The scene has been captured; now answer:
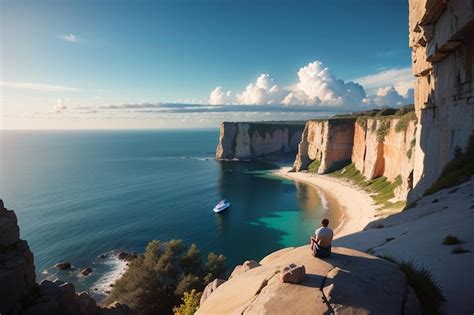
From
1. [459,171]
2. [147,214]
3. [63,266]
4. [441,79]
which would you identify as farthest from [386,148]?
[63,266]

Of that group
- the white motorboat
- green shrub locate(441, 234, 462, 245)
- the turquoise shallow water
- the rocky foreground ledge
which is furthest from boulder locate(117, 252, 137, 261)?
green shrub locate(441, 234, 462, 245)

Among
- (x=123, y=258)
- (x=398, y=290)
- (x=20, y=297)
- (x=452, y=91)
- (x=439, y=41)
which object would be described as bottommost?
(x=123, y=258)

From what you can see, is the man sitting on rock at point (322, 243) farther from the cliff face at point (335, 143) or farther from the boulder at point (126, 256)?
the cliff face at point (335, 143)

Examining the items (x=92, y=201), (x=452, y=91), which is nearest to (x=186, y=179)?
(x=92, y=201)

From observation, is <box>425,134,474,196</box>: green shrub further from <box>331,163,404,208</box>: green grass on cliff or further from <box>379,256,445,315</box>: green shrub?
<box>331,163,404,208</box>: green grass on cliff

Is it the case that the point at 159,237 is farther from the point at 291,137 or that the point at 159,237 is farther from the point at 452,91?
the point at 291,137

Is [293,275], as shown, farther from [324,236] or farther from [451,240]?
[451,240]

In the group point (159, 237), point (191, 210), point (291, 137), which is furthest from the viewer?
point (291, 137)
